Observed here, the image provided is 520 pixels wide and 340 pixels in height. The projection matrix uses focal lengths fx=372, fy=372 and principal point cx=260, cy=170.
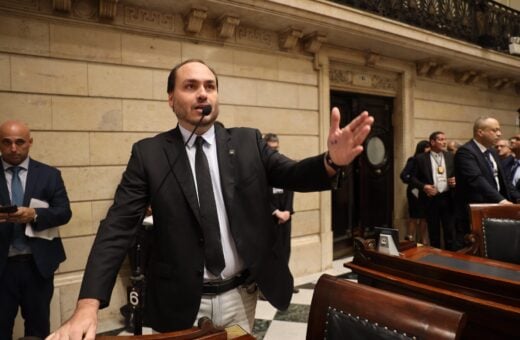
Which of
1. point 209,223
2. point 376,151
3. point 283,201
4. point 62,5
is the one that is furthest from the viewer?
point 376,151

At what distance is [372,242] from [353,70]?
382 cm

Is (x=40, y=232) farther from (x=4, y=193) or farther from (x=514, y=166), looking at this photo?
(x=514, y=166)

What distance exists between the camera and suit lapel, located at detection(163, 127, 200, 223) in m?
1.35

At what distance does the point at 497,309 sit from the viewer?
1.50 metres

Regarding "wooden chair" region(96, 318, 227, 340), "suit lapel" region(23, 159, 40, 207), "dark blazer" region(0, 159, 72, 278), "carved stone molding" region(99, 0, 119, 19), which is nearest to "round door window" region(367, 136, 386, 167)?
"carved stone molding" region(99, 0, 119, 19)

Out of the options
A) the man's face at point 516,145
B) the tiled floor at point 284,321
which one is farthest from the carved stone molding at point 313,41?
the tiled floor at point 284,321

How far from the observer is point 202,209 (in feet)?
4.48

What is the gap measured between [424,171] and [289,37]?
258 cm

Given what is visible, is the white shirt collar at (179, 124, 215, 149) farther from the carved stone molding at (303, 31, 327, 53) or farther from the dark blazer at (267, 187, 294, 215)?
the carved stone molding at (303, 31, 327, 53)

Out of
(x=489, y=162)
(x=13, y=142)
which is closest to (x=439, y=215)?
(x=489, y=162)

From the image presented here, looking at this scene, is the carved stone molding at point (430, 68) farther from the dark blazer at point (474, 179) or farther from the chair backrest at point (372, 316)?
the chair backrest at point (372, 316)

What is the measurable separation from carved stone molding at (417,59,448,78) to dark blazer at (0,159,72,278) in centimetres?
562

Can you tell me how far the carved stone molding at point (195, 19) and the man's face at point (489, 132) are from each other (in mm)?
3021

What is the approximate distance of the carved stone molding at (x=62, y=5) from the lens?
10.4ft
